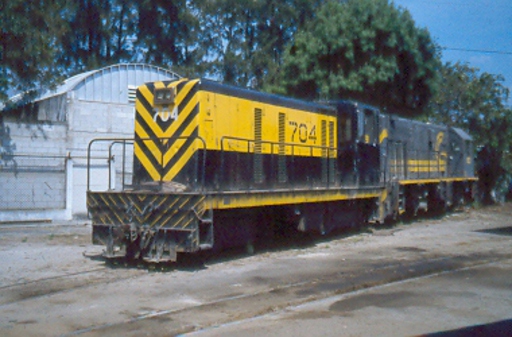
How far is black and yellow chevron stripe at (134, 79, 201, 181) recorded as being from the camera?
10289mm

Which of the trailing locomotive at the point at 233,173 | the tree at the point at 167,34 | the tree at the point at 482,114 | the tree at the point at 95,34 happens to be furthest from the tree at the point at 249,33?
the trailing locomotive at the point at 233,173

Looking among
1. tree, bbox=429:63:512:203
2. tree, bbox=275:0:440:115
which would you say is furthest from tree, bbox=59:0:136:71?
tree, bbox=429:63:512:203

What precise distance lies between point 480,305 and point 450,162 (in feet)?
51.3

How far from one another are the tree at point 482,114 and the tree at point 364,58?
3.02 metres

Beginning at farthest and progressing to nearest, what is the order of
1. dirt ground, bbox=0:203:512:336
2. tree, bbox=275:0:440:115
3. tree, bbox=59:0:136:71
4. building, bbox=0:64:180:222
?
tree, bbox=59:0:136:71, tree, bbox=275:0:440:115, building, bbox=0:64:180:222, dirt ground, bbox=0:203:512:336

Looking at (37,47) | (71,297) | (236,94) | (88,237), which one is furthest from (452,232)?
(37,47)

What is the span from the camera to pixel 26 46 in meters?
16.9

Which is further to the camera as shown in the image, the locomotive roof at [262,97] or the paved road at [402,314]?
the locomotive roof at [262,97]

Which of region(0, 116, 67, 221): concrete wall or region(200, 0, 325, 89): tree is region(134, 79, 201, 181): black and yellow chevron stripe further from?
region(200, 0, 325, 89): tree

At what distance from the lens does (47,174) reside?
687 inches

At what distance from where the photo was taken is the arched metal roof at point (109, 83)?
1959 centimetres

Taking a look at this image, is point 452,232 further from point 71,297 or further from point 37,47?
point 37,47

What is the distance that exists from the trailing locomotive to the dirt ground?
573mm

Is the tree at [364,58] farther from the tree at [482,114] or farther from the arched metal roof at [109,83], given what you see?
the arched metal roof at [109,83]
